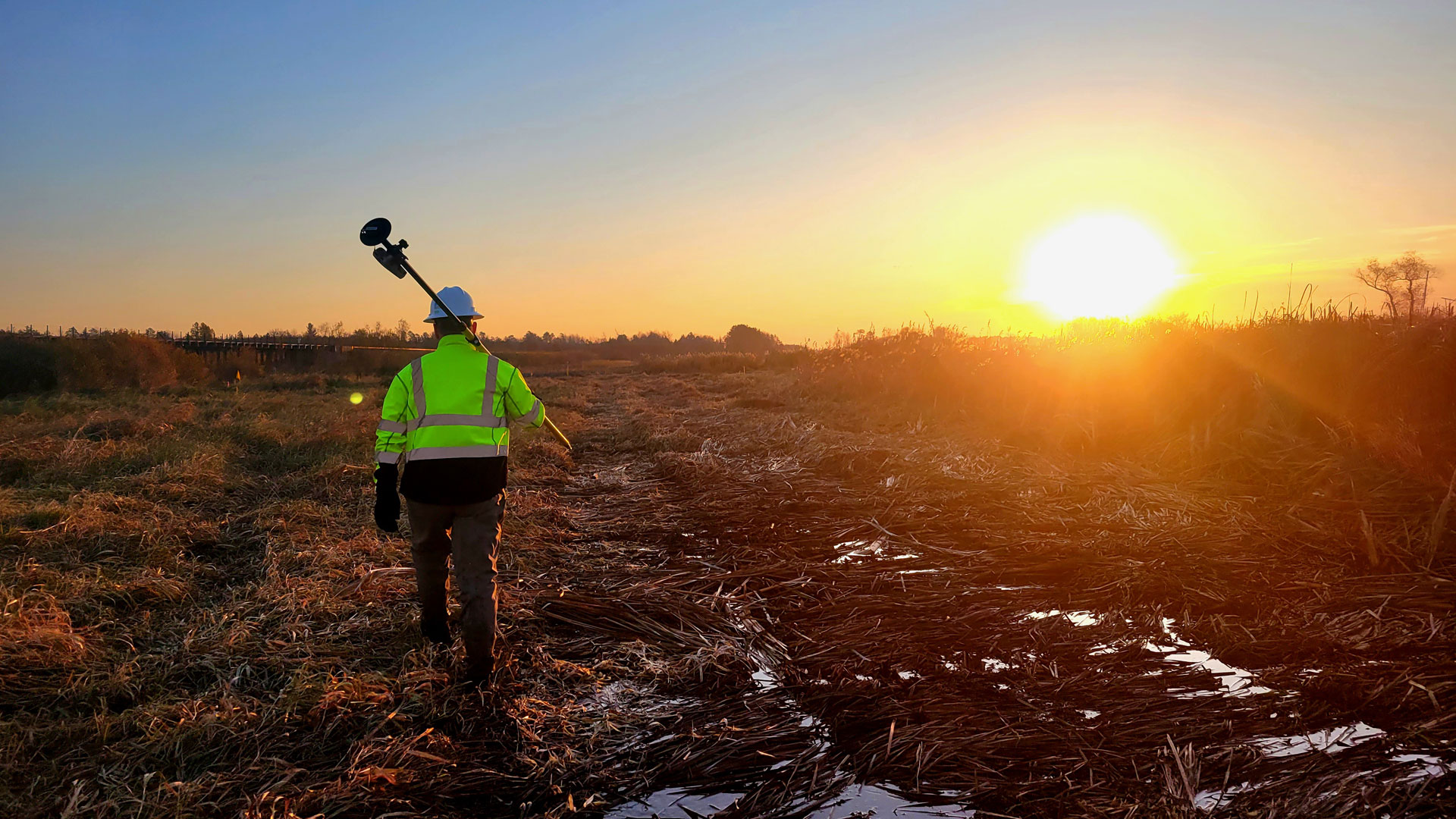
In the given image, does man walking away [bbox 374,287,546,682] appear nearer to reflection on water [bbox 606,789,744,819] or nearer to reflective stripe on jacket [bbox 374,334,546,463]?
reflective stripe on jacket [bbox 374,334,546,463]

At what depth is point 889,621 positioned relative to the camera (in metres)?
5.08

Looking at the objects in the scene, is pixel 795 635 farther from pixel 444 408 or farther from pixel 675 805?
pixel 444 408

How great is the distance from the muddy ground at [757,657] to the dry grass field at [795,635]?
2 cm

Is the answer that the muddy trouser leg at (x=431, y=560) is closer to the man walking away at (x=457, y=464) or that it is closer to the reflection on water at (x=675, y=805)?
the man walking away at (x=457, y=464)

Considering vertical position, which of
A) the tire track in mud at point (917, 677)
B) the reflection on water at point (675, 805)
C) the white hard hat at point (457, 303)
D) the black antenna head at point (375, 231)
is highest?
the black antenna head at point (375, 231)

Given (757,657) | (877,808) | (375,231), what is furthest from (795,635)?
(375,231)

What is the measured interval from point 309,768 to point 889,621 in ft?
11.2

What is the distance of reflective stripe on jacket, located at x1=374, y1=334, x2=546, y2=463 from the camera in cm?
400

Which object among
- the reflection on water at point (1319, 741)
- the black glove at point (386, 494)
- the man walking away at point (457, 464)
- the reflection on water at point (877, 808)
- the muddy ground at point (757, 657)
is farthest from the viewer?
the black glove at point (386, 494)

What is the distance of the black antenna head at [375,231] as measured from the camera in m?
4.83

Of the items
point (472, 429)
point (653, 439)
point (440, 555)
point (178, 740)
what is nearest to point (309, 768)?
point (178, 740)

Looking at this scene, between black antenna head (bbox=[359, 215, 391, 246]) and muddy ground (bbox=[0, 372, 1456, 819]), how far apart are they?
2.45m

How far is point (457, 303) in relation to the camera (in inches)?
177

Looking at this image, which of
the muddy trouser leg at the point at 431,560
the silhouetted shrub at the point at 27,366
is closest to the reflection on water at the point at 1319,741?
the muddy trouser leg at the point at 431,560
